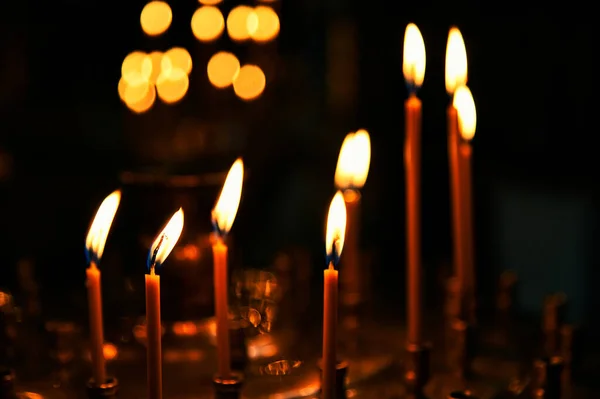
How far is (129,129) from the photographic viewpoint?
223cm

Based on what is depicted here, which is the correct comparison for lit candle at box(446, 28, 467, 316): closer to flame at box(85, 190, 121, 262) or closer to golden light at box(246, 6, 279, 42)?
flame at box(85, 190, 121, 262)

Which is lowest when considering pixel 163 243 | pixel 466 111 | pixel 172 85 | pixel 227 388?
pixel 227 388

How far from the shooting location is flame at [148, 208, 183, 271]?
72 centimetres

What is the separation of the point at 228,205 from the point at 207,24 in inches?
38.0

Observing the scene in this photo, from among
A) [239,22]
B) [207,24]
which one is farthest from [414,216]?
[239,22]

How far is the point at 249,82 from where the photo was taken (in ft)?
6.50

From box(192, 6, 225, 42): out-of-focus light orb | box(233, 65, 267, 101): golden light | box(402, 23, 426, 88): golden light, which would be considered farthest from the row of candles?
box(233, 65, 267, 101): golden light

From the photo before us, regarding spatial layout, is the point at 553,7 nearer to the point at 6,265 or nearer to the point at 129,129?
the point at 129,129

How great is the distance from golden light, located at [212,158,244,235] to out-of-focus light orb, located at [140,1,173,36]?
2.93ft

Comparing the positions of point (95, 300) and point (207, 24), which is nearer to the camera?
point (95, 300)

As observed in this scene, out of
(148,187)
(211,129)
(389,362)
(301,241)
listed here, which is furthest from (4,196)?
(389,362)

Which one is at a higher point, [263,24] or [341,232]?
[263,24]

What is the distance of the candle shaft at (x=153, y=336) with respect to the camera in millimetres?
717

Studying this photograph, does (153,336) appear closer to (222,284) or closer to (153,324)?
(153,324)
